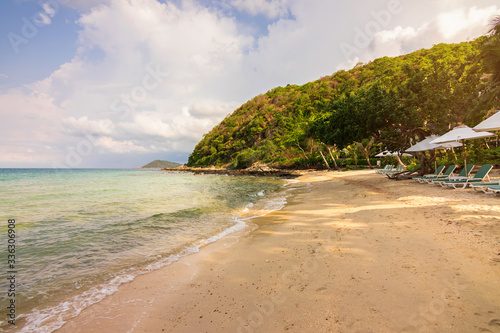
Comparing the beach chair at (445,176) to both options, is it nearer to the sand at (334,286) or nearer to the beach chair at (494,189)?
the beach chair at (494,189)

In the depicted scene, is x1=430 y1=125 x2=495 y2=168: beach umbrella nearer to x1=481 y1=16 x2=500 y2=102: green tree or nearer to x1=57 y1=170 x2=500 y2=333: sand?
x1=481 y1=16 x2=500 y2=102: green tree

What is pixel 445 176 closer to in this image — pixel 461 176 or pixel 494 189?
pixel 461 176

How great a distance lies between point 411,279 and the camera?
11.5 ft

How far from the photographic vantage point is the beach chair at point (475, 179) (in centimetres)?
1015

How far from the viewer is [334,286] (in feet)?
11.6

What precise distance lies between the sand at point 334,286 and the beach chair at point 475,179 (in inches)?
196

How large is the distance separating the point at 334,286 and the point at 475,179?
11.2 metres

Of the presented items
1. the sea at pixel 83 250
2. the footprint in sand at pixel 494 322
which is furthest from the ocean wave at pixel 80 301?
the footprint in sand at pixel 494 322

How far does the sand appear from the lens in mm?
2785

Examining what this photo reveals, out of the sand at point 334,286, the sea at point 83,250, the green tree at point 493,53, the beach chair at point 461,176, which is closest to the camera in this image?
the sand at point 334,286

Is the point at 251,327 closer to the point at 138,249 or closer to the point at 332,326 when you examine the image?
the point at 332,326

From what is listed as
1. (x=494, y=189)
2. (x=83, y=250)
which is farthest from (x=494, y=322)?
(x=83, y=250)

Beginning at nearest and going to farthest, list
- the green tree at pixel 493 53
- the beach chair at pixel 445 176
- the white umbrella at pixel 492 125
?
1. the white umbrella at pixel 492 125
2. the green tree at pixel 493 53
3. the beach chair at pixel 445 176

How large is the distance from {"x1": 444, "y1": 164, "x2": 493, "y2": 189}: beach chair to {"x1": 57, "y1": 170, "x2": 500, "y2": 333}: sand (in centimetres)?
498
